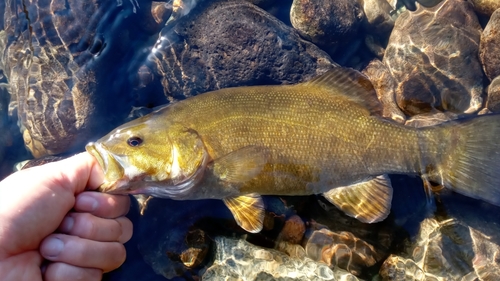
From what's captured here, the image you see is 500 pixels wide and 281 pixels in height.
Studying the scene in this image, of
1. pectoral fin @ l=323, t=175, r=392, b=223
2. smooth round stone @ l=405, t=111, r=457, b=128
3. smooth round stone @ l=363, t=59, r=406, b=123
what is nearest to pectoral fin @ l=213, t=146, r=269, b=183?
pectoral fin @ l=323, t=175, r=392, b=223

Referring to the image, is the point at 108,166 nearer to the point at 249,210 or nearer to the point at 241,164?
the point at 241,164

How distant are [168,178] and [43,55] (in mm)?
2650

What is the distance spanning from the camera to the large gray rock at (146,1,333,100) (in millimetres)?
4555

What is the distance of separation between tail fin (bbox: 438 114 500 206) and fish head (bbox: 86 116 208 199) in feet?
7.38

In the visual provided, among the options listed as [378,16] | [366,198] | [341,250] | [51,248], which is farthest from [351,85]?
[51,248]

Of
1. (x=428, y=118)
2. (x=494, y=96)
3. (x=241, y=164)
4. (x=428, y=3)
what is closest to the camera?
(x=241, y=164)

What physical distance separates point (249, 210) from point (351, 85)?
154cm

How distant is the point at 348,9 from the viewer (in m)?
4.96

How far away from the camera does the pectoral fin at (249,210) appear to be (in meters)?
3.66

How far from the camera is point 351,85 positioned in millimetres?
3719

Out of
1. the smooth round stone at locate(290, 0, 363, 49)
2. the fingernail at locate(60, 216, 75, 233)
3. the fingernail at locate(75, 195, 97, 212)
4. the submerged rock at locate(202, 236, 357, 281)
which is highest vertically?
the smooth round stone at locate(290, 0, 363, 49)

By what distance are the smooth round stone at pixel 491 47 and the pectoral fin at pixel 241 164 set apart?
298 cm

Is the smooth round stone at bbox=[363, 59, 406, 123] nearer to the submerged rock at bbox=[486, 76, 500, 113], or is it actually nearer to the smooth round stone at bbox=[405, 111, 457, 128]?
the smooth round stone at bbox=[405, 111, 457, 128]

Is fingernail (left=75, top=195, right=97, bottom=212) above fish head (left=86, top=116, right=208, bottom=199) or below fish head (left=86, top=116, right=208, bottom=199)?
below
